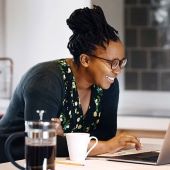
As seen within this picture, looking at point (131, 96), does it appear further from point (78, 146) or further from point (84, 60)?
point (78, 146)

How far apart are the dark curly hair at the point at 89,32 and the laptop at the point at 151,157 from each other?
46cm

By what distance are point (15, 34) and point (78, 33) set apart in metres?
1.47

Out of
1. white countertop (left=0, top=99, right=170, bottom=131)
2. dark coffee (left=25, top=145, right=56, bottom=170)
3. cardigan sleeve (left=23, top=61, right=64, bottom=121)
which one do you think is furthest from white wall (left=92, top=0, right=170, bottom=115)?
dark coffee (left=25, top=145, right=56, bottom=170)

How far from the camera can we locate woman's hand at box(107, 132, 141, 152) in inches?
79.9

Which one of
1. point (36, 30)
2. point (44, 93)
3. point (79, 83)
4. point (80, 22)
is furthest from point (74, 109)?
point (36, 30)

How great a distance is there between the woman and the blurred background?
1.13 metres

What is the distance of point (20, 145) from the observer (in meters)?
2.03

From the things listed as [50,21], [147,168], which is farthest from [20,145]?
[50,21]

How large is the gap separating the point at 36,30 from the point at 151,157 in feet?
5.87

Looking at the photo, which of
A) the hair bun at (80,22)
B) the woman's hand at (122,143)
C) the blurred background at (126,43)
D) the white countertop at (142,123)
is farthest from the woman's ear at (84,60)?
the blurred background at (126,43)

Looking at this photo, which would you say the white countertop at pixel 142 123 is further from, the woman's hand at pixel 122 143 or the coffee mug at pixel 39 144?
the coffee mug at pixel 39 144

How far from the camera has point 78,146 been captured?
1.81 meters

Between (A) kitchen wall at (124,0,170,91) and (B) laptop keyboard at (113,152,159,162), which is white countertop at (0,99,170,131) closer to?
(A) kitchen wall at (124,0,170,91)

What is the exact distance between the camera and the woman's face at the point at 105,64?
205 centimetres
